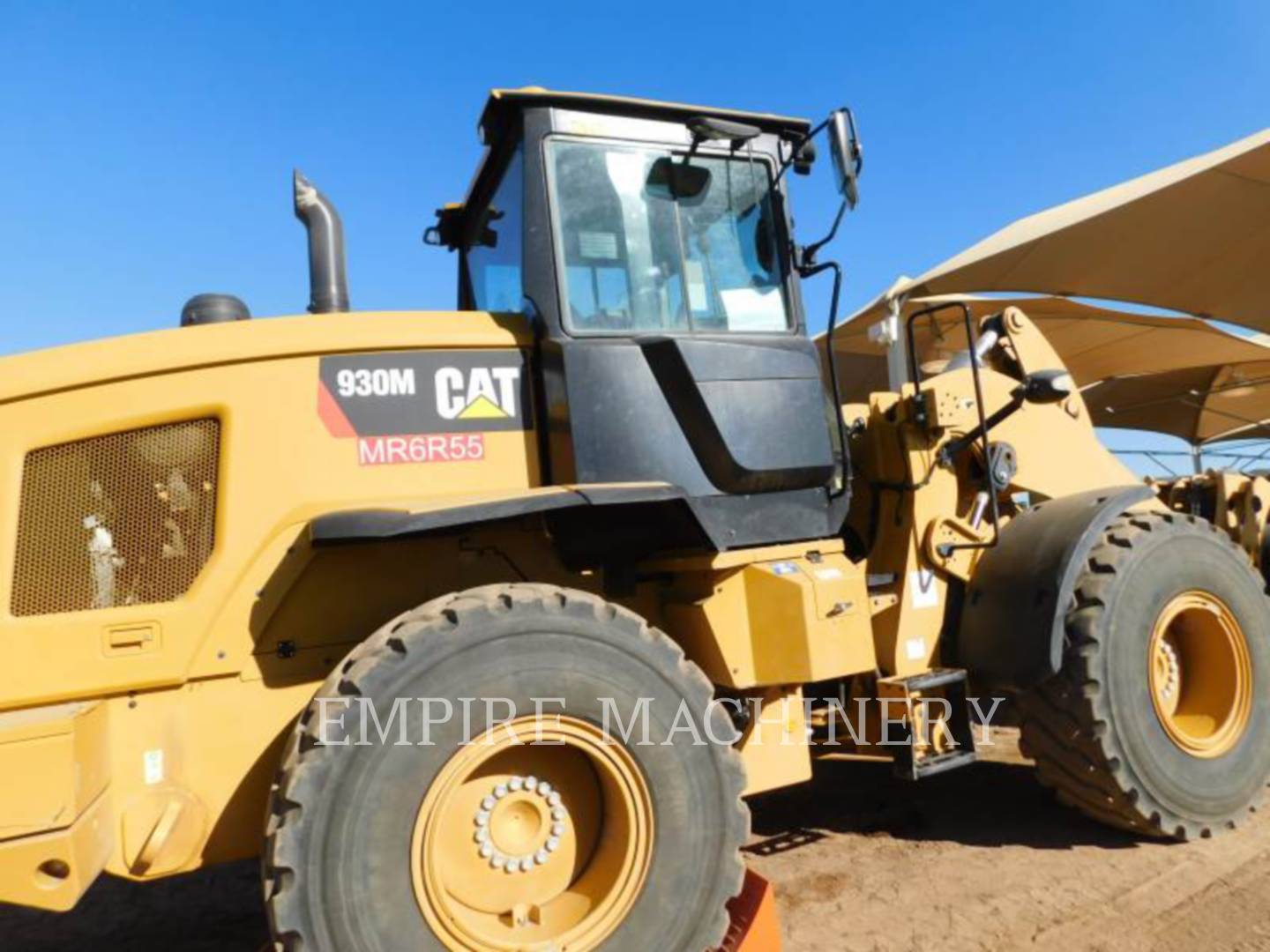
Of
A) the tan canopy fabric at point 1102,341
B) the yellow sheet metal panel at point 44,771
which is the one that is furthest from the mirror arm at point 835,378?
the tan canopy fabric at point 1102,341

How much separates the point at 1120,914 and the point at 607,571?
204 centimetres

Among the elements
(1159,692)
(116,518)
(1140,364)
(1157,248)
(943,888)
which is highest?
(1157,248)

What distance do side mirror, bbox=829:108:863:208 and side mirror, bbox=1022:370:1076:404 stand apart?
1215 mm

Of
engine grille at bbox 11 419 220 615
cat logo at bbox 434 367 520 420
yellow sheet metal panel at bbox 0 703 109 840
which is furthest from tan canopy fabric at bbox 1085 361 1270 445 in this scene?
yellow sheet metal panel at bbox 0 703 109 840

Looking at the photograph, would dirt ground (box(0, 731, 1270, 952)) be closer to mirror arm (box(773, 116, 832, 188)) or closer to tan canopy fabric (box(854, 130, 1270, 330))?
mirror arm (box(773, 116, 832, 188))

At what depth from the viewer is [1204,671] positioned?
3.92 m

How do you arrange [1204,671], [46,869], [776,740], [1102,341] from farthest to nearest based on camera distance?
[1102,341] → [1204,671] → [776,740] → [46,869]

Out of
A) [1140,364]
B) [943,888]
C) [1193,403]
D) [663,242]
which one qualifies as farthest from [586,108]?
[1193,403]

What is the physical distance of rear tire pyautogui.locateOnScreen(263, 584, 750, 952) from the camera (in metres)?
2.20

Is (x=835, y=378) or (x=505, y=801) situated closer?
(x=505, y=801)

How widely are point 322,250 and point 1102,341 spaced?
594 inches

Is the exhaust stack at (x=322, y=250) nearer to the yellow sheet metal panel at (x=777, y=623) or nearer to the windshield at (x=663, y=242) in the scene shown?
the windshield at (x=663, y=242)

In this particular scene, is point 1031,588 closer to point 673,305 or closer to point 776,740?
point 776,740

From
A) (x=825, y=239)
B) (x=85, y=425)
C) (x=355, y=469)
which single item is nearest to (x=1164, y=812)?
(x=825, y=239)
